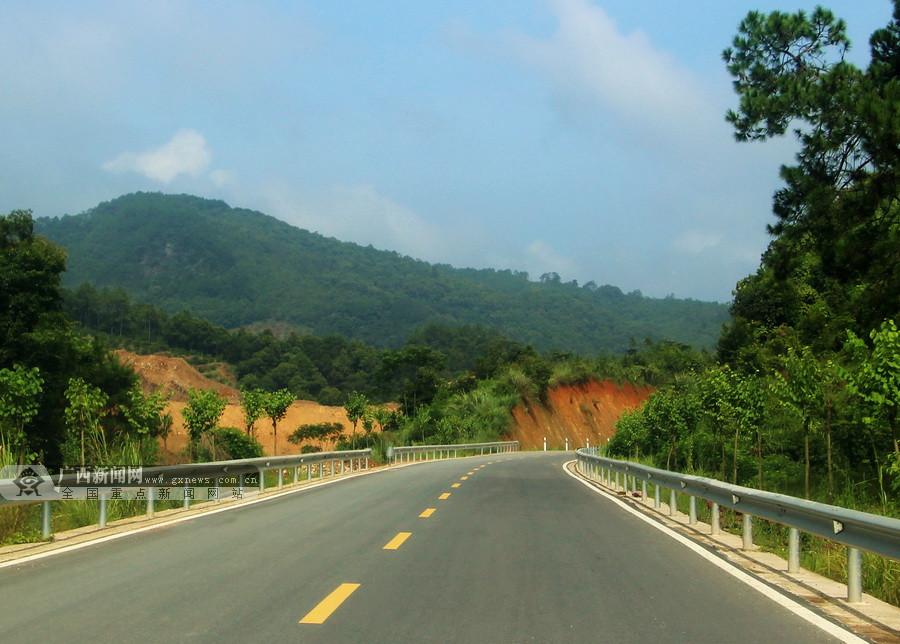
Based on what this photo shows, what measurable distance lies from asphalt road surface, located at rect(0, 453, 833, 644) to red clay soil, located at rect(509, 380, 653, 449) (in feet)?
216

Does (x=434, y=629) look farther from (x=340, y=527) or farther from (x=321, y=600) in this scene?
(x=340, y=527)

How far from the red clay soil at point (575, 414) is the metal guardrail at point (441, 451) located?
28.8 ft

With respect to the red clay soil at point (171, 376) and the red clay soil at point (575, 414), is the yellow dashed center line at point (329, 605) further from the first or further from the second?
the red clay soil at point (171, 376)

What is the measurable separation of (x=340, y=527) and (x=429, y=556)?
129 inches

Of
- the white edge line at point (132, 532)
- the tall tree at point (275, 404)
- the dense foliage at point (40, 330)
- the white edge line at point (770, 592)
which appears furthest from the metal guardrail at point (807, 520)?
the tall tree at point (275, 404)

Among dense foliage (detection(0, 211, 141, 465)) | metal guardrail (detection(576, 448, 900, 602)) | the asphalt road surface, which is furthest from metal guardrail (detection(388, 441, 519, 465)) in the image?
the asphalt road surface

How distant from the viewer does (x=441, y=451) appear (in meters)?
56.0

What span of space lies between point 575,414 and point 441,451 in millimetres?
39080

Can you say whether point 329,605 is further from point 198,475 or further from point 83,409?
point 83,409

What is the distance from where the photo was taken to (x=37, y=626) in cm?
678

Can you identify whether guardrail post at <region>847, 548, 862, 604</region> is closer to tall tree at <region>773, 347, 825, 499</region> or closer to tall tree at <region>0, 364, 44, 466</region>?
tall tree at <region>773, 347, 825, 499</region>

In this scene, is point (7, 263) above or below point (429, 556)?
Result: above

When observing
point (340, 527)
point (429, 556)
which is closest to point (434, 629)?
point (429, 556)

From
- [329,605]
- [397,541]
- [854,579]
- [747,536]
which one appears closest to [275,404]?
[397,541]
